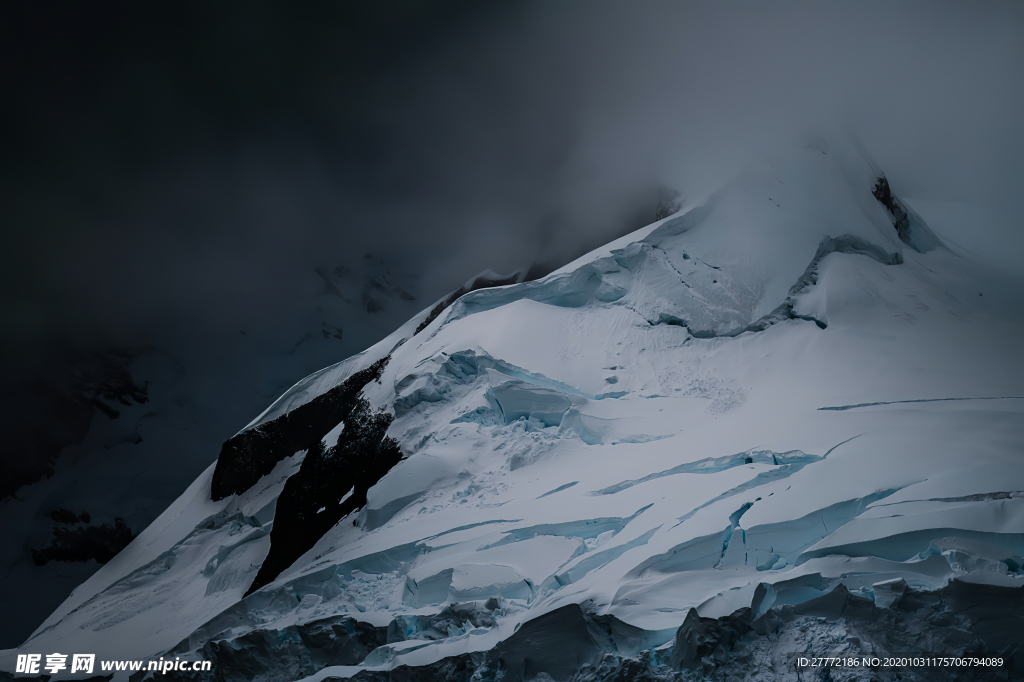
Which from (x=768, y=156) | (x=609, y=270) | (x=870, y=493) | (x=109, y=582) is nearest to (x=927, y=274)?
(x=768, y=156)

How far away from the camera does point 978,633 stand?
3.67m

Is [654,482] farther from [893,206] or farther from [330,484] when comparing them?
[893,206]

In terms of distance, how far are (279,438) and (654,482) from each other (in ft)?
25.8

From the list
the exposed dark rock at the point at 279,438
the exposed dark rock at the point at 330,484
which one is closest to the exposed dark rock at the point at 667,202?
the exposed dark rock at the point at 279,438

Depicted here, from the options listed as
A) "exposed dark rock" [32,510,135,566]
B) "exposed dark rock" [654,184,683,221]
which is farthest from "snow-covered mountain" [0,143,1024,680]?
"exposed dark rock" [32,510,135,566]

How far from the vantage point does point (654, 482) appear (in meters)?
5.98

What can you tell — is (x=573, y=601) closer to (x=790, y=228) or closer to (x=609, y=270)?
(x=609, y=270)

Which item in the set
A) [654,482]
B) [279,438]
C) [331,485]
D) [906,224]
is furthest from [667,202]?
[279,438]

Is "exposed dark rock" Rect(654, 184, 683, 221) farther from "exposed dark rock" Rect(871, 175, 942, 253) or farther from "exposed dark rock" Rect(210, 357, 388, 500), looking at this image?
"exposed dark rock" Rect(210, 357, 388, 500)

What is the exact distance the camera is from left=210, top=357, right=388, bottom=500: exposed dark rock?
34.4 ft

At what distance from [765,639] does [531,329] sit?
→ 525cm

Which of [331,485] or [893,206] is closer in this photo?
[331,485]

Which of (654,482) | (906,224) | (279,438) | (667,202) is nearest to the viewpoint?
(654,482)

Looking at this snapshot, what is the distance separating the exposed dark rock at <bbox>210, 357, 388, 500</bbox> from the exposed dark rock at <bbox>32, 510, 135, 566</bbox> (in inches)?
366
